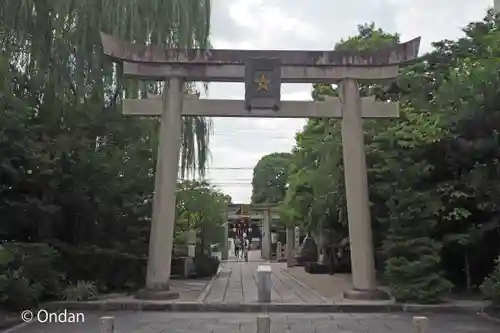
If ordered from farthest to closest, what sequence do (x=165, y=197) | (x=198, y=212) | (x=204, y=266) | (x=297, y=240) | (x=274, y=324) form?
(x=297, y=240)
(x=198, y=212)
(x=204, y=266)
(x=165, y=197)
(x=274, y=324)

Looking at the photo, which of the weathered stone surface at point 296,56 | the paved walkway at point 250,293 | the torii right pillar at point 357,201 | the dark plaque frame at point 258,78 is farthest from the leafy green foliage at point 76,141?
the torii right pillar at point 357,201

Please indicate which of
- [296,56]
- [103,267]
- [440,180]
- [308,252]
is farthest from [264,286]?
[308,252]

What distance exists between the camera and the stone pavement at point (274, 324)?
10.3 meters

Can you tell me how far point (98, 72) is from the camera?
1647 centimetres

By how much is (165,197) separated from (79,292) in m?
2.74

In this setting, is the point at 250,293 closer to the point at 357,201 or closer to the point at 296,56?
the point at 357,201

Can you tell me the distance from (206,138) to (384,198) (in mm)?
6507

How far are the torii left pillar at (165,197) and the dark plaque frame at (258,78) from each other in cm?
157

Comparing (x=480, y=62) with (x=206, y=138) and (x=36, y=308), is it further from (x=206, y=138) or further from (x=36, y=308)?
(x=36, y=308)

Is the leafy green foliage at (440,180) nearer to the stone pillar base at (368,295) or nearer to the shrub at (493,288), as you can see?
the stone pillar base at (368,295)

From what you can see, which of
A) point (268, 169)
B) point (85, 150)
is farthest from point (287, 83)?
point (268, 169)

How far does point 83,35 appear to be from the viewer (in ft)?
53.4

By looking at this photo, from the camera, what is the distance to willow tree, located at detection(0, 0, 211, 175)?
14969mm

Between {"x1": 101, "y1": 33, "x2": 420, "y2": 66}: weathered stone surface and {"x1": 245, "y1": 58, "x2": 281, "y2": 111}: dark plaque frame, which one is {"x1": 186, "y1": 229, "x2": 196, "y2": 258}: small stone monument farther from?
{"x1": 101, "y1": 33, "x2": 420, "y2": 66}: weathered stone surface
